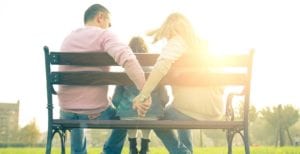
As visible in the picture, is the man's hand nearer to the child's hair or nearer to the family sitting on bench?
the family sitting on bench

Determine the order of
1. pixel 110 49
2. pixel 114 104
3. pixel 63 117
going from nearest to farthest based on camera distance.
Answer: pixel 110 49, pixel 63 117, pixel 114 104

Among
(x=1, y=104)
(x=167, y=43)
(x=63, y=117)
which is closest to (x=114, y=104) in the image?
(x=63, y=117)

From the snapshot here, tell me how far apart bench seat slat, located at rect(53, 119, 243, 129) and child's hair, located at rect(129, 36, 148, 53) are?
1.13 meters

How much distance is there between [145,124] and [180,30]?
2.87 ft

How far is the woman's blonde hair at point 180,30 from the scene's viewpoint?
4.71 m

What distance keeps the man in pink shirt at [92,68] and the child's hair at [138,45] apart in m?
0.59

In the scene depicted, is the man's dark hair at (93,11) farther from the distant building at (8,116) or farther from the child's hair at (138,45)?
the distant building at (8,116)

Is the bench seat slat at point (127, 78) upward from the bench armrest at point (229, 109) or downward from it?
upward

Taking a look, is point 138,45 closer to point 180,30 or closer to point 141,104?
point 180,30

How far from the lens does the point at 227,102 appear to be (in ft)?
16.6

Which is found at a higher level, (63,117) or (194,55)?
(194,55)

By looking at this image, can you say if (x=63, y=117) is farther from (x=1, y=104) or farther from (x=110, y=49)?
(x=1, y=104)

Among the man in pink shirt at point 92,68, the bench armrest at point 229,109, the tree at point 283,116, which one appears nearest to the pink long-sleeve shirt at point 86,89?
the man in pink shirt at point 92,68

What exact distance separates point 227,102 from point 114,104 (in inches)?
44.6
